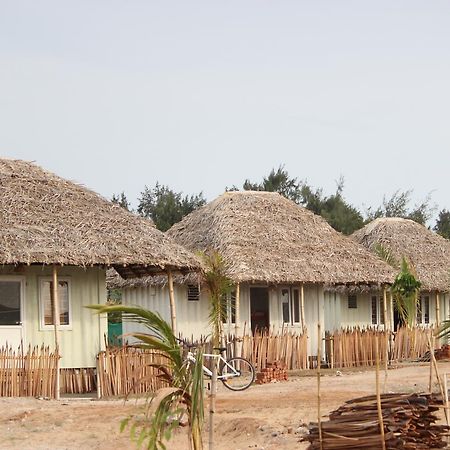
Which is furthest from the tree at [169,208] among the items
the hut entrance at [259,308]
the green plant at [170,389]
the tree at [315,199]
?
the green plant at [170,389]

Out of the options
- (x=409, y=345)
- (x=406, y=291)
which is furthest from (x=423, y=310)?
(x=406, y=291)

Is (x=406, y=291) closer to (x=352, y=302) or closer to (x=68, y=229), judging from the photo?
(x=352, y=302)

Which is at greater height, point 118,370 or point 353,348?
point 118,370

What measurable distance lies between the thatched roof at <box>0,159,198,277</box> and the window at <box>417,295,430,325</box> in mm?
14161

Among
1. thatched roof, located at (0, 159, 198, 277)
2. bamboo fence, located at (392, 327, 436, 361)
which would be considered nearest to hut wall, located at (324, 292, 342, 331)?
bamboo fence, located at (392, 327, 436, 361)

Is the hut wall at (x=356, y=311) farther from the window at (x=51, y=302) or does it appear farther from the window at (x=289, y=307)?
the window at (x=51, y=302)

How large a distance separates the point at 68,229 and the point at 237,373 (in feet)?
12.9

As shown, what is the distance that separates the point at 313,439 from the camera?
10711mm

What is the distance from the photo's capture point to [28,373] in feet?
58.7

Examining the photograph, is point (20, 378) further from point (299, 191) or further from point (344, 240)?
point (299, 191)

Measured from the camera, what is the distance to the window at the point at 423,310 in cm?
3338

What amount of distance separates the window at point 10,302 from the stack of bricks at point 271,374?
4.93m

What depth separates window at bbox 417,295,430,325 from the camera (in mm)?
33375

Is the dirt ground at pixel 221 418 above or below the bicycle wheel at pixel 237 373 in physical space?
below
